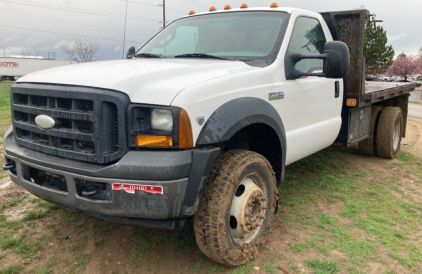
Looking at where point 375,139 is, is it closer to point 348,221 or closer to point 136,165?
point 348,221

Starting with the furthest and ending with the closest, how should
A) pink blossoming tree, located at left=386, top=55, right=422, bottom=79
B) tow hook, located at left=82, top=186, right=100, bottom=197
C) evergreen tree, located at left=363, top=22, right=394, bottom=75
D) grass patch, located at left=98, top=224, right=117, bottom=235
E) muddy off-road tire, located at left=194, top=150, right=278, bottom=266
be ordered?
pink blossoming tree, located at left=386, top=55, right=422, bottom=79 → evergreen tree, located at left=363, top=22, right=394, bottom=75 → grass patch, located at left=98, top=224, right=117, bottom=235 → muddy off-road tire, located at left=194, top=150, right=278, bottom=266 → tow hook, located at left=82, top=186, right=100, bottom=197

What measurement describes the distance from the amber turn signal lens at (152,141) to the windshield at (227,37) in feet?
4.54

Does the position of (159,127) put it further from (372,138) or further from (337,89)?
(372,138)

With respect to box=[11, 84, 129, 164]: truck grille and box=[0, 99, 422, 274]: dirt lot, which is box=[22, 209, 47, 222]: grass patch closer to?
box=[0, 99, 422, 274]: dirt lot

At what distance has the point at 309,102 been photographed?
12.4 feet

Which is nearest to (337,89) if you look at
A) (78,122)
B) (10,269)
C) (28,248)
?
(78,122)

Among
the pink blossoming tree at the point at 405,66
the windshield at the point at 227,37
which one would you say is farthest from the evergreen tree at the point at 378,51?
the windshield at the point at 227,37

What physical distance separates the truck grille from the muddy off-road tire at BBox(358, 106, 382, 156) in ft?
15.8

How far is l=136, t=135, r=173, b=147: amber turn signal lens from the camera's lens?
2.35 m

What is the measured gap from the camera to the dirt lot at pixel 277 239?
288 cm

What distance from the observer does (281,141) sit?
3.26 m

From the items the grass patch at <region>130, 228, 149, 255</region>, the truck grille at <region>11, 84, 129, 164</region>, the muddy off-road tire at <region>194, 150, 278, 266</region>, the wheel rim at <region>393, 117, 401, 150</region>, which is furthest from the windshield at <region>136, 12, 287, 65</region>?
the wheel rim at <region>393, 117, 401, 150</region>

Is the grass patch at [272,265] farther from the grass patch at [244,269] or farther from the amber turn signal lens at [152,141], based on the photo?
the amber turn signal lens at [152,141]

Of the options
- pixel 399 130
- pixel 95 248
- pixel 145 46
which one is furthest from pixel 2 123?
pixel 399 130
